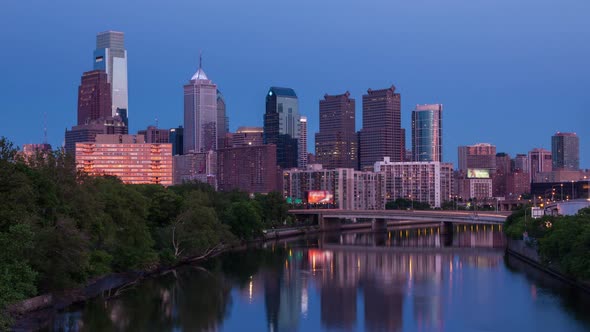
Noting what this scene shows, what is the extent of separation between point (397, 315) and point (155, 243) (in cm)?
2511

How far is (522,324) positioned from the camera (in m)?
42.2

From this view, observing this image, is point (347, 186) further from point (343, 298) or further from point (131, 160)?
point (343, 298)

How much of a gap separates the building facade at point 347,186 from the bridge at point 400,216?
4047cm

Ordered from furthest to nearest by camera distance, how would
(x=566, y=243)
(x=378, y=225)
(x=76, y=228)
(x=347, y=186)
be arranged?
(x=347, y=186), (x=378, y=225), (x=566, y=243), (x=76, y=228)

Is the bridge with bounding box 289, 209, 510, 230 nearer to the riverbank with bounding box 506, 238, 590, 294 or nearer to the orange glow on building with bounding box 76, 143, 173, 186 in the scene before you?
the riverbank with bounding box 506, 238, 590, 294

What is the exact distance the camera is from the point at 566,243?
51469mm

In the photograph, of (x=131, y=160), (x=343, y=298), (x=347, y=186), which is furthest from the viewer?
(x=347, y=186)

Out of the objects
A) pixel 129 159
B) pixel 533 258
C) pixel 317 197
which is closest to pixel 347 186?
pixel 317 197

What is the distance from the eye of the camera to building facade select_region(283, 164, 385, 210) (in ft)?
599

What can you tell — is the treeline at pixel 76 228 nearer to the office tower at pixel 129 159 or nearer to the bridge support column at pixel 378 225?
the bridge support column at pixel 378 225

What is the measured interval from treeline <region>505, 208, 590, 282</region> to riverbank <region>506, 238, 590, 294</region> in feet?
1.94

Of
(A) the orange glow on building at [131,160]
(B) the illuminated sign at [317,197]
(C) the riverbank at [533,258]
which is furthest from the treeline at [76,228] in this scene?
(A) the orange glow on building at [131,160]

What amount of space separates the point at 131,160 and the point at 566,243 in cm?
14141

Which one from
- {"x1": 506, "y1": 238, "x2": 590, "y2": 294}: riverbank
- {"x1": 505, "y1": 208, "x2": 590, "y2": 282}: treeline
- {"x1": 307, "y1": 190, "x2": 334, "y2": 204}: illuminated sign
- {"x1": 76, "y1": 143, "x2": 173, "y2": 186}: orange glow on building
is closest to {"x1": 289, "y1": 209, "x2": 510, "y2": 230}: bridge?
{"x1": 506, "y1": 238, "x2": 590, "y2": 294}: riverbank
